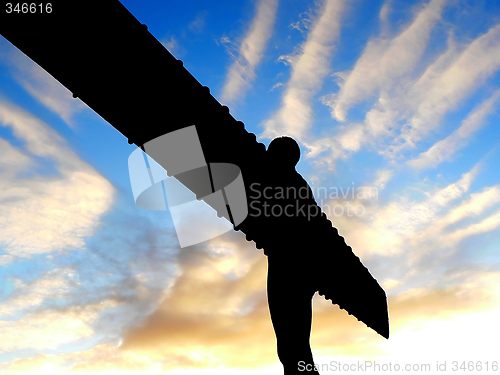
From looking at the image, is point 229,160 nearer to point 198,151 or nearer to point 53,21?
point 198,151

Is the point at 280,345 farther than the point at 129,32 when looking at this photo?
Yes

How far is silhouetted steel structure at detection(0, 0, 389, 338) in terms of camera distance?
1.94 m

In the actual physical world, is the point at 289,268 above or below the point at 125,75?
below

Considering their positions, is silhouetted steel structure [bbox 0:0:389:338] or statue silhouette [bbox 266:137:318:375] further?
statue silhouette [bbox 266:137:318:375]

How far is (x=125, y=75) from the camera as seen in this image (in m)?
2.16

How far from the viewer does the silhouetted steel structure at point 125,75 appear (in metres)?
1.94

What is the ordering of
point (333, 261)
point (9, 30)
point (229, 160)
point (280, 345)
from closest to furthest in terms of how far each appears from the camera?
point (9, 30), point (229, 160), point (280, 345), point (333, 261)

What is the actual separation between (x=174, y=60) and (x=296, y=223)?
2.04m

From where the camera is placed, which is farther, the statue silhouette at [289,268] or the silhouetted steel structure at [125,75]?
the statue silhouette at [289,268]

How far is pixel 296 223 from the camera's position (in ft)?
11.5

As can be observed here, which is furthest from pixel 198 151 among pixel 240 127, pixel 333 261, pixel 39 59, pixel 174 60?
pixel 333 261

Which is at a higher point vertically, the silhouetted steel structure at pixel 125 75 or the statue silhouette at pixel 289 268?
the silhouetted steel structure at pixel 125 75

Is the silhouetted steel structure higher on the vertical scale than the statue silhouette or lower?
higher

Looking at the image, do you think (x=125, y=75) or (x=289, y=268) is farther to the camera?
(x=289, y=268)
